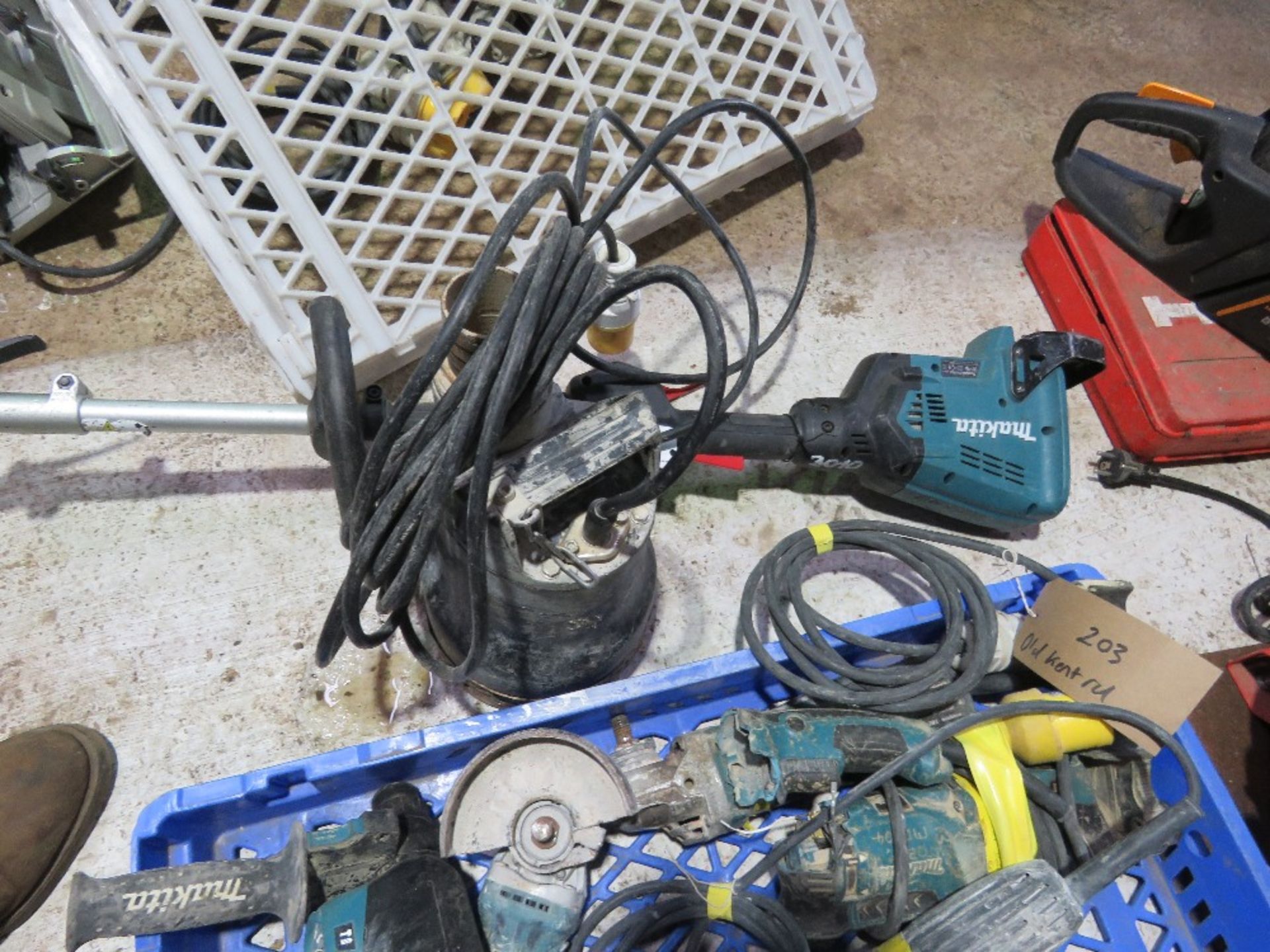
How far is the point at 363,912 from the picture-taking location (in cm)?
64

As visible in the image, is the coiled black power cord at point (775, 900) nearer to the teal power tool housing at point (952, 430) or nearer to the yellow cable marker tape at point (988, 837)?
the yellow cable marker tape at point (988, 837)

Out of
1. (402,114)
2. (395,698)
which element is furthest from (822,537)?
(402,114)

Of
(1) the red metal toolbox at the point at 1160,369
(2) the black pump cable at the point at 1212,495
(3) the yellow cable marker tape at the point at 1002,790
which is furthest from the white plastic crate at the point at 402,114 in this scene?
(3) the yellow cable marker tape at the point at 1002,790

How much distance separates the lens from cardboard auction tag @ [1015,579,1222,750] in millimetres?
755

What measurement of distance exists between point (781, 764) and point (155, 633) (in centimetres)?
72

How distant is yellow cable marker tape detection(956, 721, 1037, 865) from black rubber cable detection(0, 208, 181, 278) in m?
1.16

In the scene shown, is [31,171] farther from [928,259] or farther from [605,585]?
[928,259]

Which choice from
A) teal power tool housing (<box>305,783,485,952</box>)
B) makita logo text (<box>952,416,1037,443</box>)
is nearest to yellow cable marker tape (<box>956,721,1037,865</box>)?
makita logo text (<box>952,416,1037,443</box>)

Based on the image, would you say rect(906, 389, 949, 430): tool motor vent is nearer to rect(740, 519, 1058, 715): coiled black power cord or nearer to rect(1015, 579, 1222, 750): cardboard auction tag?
rect(740, 519, 1058, 715): coiled black power cord

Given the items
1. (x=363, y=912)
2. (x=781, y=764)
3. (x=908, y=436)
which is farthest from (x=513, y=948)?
(x=908, y=436)

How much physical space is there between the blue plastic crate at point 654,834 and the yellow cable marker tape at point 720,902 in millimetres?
61

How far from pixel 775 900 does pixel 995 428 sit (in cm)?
60

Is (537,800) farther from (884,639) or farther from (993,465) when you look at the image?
(993,465)

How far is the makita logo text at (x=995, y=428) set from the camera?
96cm
